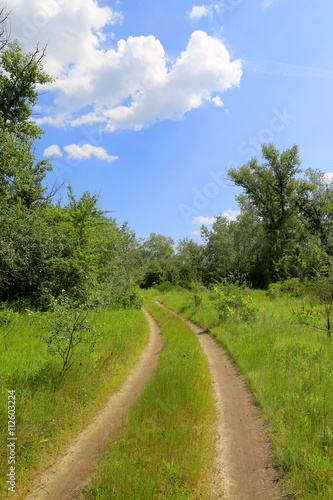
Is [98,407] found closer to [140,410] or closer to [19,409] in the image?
[140,410]

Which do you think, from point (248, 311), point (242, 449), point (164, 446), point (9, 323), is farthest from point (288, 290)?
point (164, 446)

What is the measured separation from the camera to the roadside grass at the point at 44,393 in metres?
3.94

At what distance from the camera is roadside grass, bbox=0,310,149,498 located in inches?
155

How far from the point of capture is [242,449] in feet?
13.3

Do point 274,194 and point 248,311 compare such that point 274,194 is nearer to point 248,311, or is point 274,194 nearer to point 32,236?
point 248,311

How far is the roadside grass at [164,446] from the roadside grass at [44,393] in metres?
1.10

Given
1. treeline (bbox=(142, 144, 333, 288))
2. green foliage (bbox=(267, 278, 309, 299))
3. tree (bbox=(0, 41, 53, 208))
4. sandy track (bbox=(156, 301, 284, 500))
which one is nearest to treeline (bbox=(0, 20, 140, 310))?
tree (bbox=(0, 41, 53, 208))

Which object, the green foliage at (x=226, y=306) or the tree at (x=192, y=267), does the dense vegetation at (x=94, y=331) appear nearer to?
the green foliage at (x=226, y=306)

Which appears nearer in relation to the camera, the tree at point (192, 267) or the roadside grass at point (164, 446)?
the roadside grass at point (164, 446)

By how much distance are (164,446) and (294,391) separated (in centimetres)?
312

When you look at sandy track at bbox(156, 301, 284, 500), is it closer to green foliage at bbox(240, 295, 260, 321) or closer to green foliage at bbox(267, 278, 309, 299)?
green foliage at bbox(240, 295, 260, 321)

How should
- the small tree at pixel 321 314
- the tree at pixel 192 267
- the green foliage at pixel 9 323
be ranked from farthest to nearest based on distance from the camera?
the tree at pixel 192 267 < the small tree at pixel 321 314 < the green foliage at pixel 9 323

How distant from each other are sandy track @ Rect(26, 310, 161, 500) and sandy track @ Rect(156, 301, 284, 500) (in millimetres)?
1940

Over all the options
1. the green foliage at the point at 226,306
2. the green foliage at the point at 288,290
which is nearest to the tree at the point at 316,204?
the green foliage at the point at 288,290
